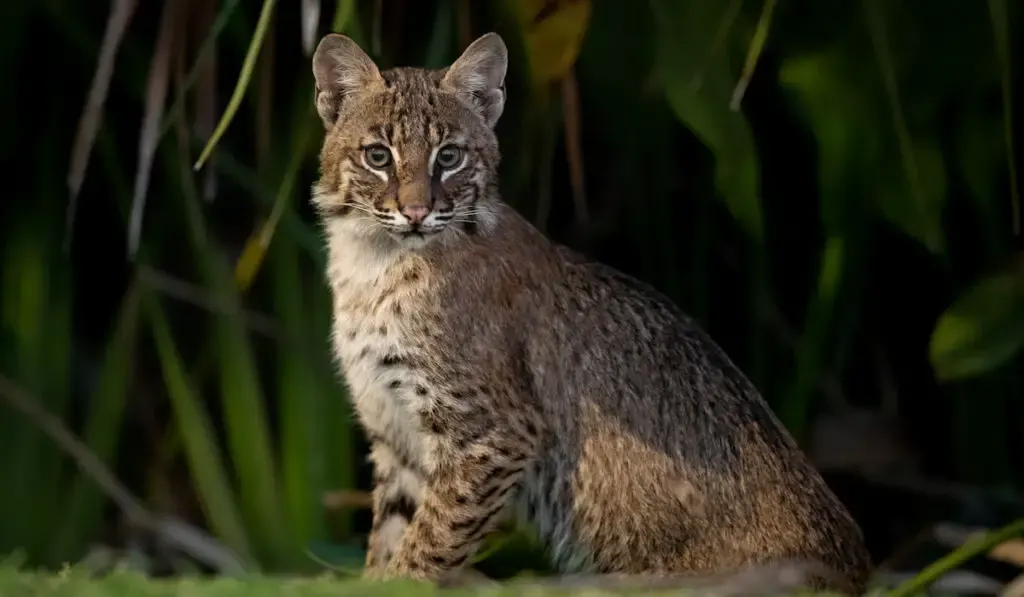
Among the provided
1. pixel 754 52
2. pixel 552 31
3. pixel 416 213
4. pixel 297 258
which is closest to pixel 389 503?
pixel 416 213

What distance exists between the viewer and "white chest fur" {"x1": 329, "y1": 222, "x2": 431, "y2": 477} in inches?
92.3

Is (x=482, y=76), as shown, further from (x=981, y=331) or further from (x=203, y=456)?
(x=203, y=456)

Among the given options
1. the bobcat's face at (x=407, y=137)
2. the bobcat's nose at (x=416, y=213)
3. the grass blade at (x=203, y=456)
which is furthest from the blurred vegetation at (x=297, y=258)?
the bobcat's nose at (x=416, y=213)

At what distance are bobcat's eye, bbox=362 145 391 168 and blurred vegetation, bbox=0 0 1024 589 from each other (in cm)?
34

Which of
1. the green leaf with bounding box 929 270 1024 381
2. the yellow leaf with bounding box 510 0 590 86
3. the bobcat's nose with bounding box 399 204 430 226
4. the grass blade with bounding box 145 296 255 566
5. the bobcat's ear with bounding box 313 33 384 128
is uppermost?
the yellow leaf with bounding box 510 0 590 86

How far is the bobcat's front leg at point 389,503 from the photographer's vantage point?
8.14ft

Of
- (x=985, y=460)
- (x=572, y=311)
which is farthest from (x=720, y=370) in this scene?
(x=985, y=460)

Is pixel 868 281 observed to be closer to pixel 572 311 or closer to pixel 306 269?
pixel 572 311

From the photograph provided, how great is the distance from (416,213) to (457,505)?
46 cm

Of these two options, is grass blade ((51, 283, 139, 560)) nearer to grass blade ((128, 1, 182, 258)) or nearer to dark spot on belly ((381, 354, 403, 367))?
grass blade ((128, 1, 182, 258))

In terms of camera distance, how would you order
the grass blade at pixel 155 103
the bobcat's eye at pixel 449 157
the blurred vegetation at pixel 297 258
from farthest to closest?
the blurred vegetation at pixel 297 258 → the grass blade at pixel 155 103 → the bobcat's eye at pixel 449 157

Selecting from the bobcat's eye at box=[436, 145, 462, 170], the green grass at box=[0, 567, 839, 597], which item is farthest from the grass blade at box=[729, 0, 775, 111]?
the green grass at box=[0, 567, 839, 597]

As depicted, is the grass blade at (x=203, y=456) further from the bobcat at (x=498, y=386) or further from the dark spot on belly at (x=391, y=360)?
the dark spot on belly at (x=391, y=360)

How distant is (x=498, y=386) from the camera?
235 centimetres
